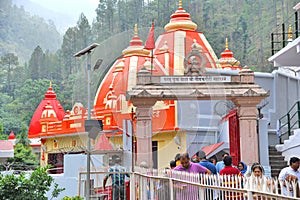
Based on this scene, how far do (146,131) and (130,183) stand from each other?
4.01 m

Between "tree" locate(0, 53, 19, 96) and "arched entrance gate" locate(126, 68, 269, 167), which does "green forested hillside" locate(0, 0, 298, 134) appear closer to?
"tree" locate(0, 53, 19, 96)

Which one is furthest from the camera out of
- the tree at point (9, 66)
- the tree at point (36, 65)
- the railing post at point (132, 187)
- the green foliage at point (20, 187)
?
the tree at point (9, 66)

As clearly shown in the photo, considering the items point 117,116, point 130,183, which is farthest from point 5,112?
point 130,183

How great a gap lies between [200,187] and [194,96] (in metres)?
7.62

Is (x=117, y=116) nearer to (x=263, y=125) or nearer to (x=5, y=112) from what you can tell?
(x=263, y=125)

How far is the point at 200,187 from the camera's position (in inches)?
241

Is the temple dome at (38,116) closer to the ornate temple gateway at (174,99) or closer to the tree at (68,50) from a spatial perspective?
the ornate temple gateway at (174,99)

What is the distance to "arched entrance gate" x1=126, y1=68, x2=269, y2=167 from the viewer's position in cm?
1376

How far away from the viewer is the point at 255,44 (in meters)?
71.2

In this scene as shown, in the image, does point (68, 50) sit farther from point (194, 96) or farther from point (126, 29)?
point (194, 96)

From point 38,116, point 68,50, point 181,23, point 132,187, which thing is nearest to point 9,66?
point 68,50

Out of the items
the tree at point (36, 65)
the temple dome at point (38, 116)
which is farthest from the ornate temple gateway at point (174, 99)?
the tree at point (36, 65)

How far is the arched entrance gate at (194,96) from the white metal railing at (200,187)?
Result: 3728 millimetres

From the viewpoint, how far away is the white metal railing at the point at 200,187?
4543 mm
